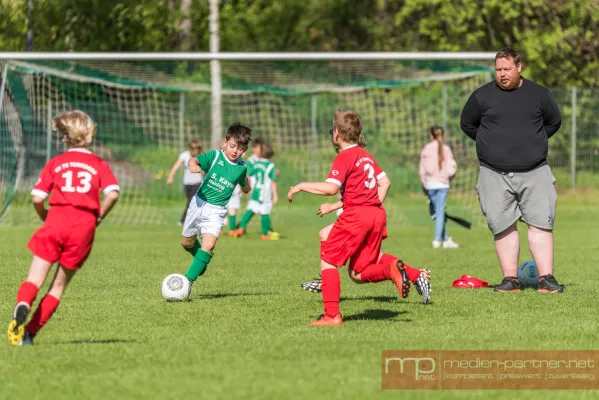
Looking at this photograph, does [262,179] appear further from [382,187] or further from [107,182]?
[107,182]

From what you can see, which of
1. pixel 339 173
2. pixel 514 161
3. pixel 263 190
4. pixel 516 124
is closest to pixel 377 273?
pixel 339 173

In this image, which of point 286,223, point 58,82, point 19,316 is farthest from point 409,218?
point 19,316

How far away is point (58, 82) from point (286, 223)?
207 inches

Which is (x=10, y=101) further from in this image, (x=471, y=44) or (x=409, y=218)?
(x=471, y=44)

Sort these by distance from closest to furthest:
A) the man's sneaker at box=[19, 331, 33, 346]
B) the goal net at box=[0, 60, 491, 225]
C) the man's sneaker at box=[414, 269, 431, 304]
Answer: the man's sneaker at box=[19, 331, 33, 346] → the man's sneaker at box=[414, 269, 431, 304] → the goal net at box=[0, 60, 491, 225]

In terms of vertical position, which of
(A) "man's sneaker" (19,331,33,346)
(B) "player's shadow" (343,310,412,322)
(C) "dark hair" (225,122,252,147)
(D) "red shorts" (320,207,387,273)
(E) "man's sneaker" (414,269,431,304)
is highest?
(C) "dark hair" (225,122,252,147)

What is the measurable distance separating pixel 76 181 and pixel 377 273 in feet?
8.83

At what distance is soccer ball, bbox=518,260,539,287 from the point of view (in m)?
11.3

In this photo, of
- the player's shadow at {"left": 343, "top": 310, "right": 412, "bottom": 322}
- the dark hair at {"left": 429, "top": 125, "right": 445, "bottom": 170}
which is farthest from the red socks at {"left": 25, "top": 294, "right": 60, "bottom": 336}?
the dark hair at {"left": 429, "top": 125, "right": 445, "bottom": 170}

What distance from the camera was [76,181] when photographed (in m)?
7.28

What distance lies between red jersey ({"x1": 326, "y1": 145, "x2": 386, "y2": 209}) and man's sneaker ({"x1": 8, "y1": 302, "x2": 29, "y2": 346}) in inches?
101

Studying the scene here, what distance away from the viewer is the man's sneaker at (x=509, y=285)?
10812 millimetres

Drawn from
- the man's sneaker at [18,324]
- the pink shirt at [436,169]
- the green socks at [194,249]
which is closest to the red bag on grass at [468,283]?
the green socks at [194,249]

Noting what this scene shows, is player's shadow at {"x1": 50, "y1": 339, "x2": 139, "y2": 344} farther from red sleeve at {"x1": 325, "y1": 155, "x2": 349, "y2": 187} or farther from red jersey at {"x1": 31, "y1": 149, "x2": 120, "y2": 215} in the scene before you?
red sleeve at {"x1": 325, "y1": 155, "x2": 349, "y2": 187}
